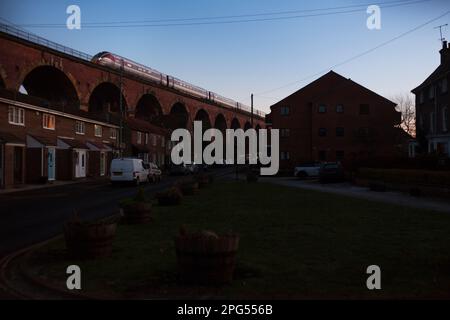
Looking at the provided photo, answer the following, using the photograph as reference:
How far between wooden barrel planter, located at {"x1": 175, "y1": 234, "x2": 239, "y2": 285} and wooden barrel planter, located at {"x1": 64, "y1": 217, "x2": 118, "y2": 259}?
228 cm

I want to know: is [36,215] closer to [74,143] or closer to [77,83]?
[74,143]

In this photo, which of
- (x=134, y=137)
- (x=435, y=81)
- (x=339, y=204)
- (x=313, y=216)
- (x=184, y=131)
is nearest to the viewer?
(x=313, y=216)

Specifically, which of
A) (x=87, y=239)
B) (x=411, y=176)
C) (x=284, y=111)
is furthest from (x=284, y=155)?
(x=87, y=239)

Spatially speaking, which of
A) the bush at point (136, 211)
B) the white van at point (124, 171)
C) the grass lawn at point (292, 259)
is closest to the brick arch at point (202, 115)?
the white van at point (124, 171)

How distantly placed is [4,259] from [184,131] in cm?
6966

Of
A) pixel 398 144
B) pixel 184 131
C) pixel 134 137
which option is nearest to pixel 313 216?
pixel 134 137

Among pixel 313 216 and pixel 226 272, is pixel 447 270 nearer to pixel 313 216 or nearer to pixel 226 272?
pixel 226 272

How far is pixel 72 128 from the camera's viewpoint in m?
42.2

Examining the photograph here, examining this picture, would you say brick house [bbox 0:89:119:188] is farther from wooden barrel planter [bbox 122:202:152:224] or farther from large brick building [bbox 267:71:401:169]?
large brick building [bbox 267:71:401:169]

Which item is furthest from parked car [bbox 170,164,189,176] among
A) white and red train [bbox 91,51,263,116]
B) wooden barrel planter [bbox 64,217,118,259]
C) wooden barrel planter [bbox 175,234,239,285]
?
wooden barrel planter [bbox 175,234,239,285]

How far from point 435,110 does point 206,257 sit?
1558 inches

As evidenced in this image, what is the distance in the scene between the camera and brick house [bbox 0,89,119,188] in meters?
31.4

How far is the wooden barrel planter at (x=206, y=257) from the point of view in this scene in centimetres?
663
